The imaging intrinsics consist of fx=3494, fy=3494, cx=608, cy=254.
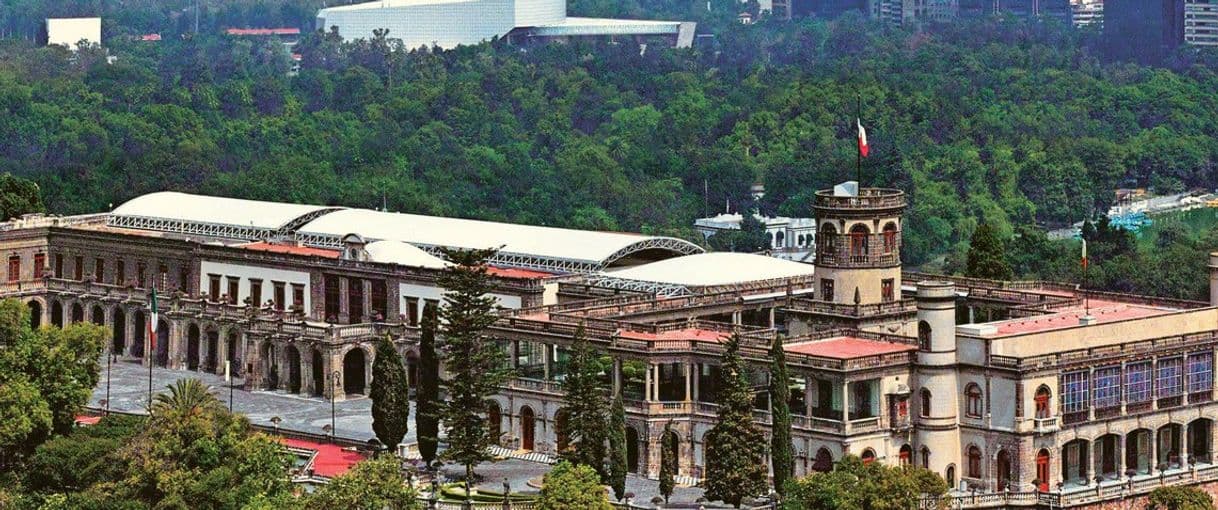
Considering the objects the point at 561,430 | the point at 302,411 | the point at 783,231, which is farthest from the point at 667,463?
the point at 783,231

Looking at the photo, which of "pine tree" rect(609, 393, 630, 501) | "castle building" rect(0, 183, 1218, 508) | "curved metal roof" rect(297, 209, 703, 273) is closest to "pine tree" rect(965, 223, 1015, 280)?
"castle building" rect(0, 183, 1218, 508)

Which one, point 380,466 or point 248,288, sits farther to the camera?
point 248,288

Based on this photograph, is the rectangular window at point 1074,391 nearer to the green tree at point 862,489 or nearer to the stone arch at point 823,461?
the green tree at point 862,489

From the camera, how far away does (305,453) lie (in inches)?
4144

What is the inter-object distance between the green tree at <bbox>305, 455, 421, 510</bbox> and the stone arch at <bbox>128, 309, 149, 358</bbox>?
40.3 metres

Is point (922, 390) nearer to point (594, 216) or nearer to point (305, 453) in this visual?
point (305, 453)

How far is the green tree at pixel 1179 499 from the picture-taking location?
95312 mm

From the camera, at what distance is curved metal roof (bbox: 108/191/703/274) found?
4811 inches

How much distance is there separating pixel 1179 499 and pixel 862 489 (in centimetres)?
987

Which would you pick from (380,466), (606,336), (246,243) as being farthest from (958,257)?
(380,466)

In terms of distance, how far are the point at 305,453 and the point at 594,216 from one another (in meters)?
79.2

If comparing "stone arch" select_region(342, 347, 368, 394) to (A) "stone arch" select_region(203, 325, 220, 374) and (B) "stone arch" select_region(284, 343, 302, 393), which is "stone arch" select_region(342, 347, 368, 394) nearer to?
(B) "stone arch" select_region(284, 343, 302, 393)

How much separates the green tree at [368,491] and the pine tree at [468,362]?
8319 millimetres

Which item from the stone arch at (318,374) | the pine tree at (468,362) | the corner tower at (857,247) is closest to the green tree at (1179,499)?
the corner tower at (857,247)
